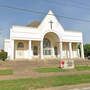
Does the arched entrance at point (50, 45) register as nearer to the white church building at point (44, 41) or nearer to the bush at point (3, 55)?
the white church building at point (44, 41)

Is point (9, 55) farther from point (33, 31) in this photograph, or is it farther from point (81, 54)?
point (81, 54)

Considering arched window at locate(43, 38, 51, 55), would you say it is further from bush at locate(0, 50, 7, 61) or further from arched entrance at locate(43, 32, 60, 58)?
bush at locate(0, 50, 7, 61)

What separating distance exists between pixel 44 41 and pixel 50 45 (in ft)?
5.84

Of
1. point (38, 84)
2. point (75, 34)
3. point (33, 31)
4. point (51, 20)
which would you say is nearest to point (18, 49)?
point (33, 31)

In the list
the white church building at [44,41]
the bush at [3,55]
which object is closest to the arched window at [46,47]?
the white church building at [44,41]

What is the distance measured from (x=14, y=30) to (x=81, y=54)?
752 inches

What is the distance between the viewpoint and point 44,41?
160ft

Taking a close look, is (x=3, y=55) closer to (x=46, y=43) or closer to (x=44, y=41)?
(x=44, y=41)

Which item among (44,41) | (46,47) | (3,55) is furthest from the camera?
(44,41)

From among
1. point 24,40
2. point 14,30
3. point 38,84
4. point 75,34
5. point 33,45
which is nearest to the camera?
point 38,84

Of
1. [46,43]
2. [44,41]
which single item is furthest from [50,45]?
[44,41]

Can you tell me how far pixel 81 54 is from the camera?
168 ft

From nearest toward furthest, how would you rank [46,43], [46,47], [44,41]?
1. [46,47]
2. [44,41]
3. [46,43]

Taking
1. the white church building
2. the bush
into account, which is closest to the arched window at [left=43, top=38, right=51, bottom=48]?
the white church building
